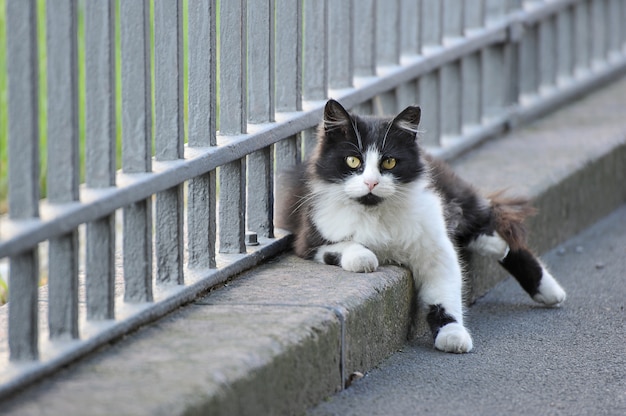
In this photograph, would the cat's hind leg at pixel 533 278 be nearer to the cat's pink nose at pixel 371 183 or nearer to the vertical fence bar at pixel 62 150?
the cat's pink nose at pixel 371 183

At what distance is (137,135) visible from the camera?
3604 mm

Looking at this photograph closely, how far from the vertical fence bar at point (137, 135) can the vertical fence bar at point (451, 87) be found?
333cm

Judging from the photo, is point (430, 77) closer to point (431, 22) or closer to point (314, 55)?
point (431, 22)

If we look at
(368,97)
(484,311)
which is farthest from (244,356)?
(368,97)

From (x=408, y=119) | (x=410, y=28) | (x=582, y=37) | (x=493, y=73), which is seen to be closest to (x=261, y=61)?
(x=408, y=119)

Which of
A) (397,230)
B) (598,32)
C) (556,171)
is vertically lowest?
(556,171)

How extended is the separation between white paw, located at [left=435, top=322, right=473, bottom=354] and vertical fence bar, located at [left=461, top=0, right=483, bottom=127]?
9.03 ft

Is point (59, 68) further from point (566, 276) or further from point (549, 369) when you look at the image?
point (566, 276)

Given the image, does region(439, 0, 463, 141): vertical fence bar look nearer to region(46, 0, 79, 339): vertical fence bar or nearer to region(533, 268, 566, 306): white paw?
region(533, 268, 566, 306): white paw

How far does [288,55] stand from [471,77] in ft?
8.07

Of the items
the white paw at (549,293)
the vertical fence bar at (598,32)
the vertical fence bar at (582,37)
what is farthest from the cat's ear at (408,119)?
the vertical fence bar at (598,32)

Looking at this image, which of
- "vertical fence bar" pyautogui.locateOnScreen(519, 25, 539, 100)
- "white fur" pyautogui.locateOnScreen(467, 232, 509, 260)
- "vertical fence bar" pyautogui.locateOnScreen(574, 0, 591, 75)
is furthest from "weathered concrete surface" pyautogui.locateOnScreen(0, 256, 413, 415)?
"vertical fence bar" pyautogui.locateOnScreen(574, 0, 591, 75)

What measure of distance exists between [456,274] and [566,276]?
1.29 meters

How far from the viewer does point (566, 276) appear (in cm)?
562
